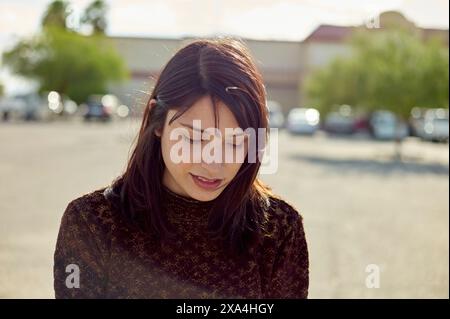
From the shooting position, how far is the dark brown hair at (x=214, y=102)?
1421mm

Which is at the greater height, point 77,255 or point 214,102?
point 214,102

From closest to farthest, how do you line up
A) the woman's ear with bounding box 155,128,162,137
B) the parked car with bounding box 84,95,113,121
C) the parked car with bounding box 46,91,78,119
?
the woman's ear with bounding box 155,128,162,137
the parked car with bounding box 84,95,113,121
the parked car with bounding box 46,91,78,119

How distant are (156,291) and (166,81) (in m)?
0.42

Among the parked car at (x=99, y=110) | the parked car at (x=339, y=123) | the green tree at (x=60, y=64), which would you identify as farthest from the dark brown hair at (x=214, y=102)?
the parked car at (x=99, y=110)

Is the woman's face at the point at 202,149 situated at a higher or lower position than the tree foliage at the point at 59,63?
lower

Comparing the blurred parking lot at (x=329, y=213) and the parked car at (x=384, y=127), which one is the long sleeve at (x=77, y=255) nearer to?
the blurred parking lot at (x=329, y=213)

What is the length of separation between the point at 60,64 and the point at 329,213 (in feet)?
76.4

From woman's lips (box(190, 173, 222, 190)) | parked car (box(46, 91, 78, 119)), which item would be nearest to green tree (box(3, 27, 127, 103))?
parked car (box(46, 91, 78, 119))

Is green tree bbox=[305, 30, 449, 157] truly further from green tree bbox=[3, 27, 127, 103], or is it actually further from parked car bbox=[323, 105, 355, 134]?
green tree bbox=[3, 27, 127, 103]

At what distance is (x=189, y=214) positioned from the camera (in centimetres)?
150

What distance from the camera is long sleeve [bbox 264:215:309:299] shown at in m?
Result: 1.55

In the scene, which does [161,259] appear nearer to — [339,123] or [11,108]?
[339,123]

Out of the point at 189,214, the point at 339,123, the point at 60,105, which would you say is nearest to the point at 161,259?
the point at 189,214

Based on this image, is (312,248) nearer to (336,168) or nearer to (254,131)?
(254,131)
